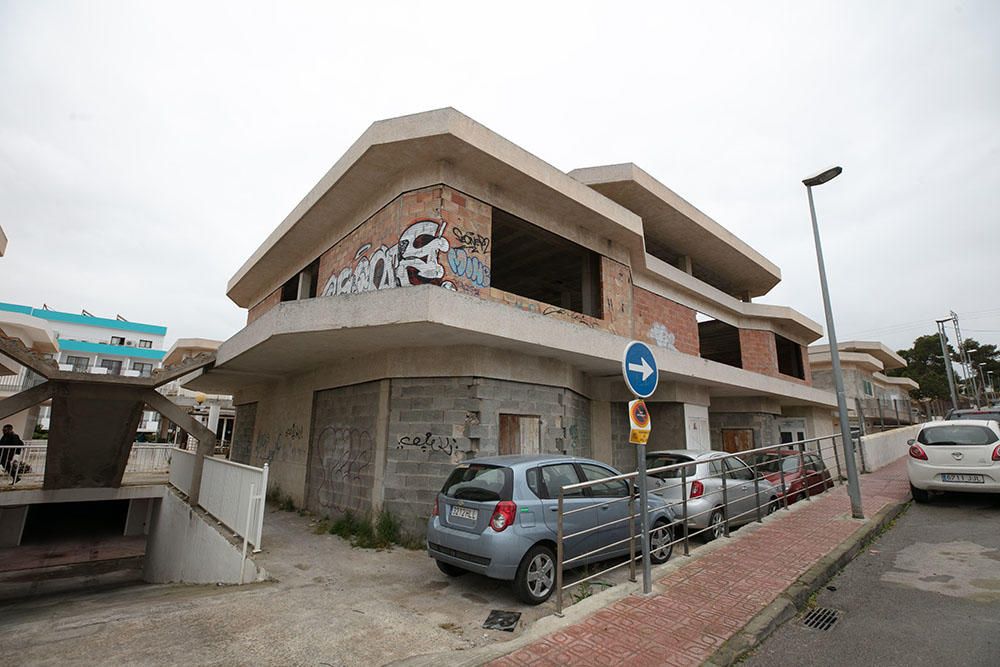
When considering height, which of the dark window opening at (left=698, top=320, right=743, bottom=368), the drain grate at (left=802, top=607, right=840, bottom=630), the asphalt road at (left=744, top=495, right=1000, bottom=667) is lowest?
the drain grate at (left=802, top=607, right=840, bottom=630)

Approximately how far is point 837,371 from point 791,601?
5.51 meters

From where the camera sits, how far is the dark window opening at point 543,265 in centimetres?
1121

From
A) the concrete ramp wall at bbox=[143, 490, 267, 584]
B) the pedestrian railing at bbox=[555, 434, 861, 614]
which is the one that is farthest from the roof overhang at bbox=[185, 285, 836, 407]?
the concrete ramp wall at bbox=[143, 490, 267, 584]

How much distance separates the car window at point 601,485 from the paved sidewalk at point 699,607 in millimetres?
1171

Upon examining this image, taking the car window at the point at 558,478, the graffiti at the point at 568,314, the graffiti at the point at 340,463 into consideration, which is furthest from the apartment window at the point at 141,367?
the car window at the point at 558,478

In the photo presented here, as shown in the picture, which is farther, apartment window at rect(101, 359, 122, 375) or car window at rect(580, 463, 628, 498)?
apartment window at rect(101, 359, 122, 375)

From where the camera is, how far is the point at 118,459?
13094 mm

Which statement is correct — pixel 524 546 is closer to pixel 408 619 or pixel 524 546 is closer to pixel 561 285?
pixel 408 619

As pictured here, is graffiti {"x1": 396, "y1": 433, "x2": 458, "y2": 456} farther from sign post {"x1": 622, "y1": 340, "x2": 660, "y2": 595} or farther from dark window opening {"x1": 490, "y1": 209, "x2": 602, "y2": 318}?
dark window opening {"x1": 490, "y1": 209, "x2": 602, "y2": 318}

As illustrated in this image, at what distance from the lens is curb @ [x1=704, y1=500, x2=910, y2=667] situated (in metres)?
3.77

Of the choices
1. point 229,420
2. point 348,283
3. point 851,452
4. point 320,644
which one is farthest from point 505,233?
point 229,420

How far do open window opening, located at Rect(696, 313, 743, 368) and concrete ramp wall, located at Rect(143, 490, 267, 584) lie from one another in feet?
58.7

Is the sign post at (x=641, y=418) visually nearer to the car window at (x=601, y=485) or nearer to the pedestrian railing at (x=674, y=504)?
the pedestrian railing at (x=674, y=504)

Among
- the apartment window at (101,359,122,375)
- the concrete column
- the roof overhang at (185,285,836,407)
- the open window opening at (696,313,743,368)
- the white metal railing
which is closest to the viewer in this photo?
the roof overhang at (185,285,836,407)
